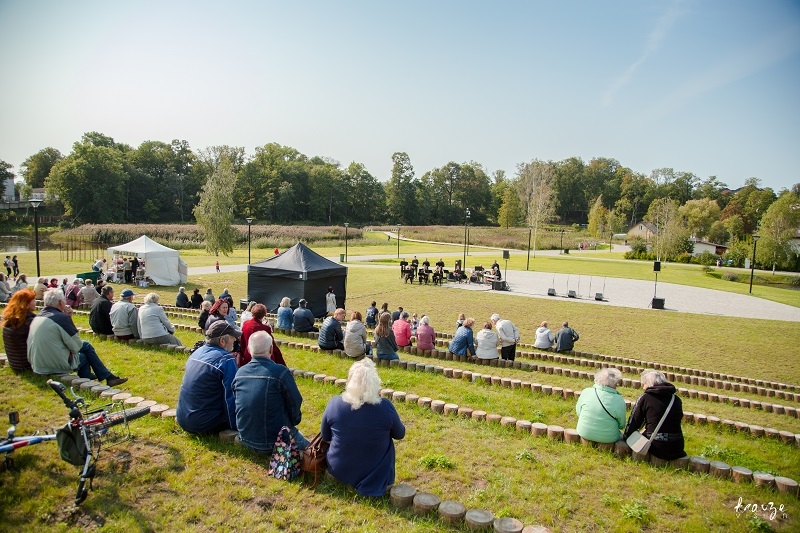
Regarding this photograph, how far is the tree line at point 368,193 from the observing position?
202 feet

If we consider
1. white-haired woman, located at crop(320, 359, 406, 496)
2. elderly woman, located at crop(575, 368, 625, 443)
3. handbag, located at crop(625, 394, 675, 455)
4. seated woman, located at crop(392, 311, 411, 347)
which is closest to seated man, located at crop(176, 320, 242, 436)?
white-haired woman, located at crop(320, 359, 406, 496)

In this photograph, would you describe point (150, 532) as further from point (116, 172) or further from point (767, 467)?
point (116, 172)

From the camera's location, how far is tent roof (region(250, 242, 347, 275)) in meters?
14.9

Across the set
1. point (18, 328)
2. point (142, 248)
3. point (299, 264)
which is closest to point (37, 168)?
point (142, 248)

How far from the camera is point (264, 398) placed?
160 inches

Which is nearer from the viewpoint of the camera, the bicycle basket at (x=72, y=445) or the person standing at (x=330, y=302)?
the bicycle basket at (x=72, y=445)

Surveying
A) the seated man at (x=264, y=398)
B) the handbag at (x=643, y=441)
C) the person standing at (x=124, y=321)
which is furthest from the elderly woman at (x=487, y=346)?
the person standing at (x=124, y=321)

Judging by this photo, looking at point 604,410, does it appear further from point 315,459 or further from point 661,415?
point 315,459

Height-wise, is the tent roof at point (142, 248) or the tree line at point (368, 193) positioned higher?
the tree line at point (368, 193)

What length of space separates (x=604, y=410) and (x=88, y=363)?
613 cm

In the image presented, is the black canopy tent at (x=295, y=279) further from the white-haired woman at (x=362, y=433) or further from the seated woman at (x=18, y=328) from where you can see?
the white-haired woman at (x=362, y=433)

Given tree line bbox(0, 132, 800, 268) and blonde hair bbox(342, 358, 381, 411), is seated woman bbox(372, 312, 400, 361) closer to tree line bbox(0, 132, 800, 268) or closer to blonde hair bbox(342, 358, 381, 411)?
blonde hair bbox(342, 358, 381, 411)

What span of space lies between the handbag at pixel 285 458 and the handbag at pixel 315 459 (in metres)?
0.08

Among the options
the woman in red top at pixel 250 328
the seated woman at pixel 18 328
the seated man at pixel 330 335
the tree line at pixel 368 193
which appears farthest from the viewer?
the tree line at pixel 368 193
